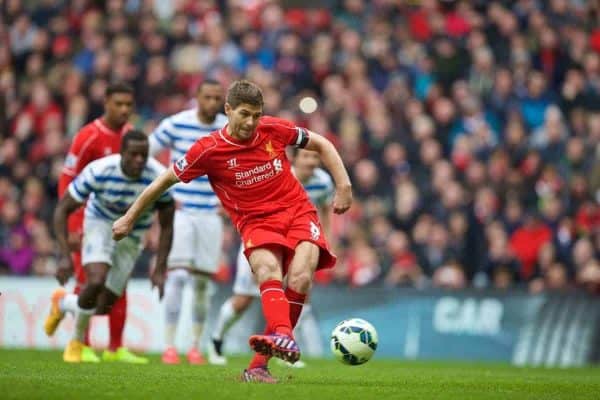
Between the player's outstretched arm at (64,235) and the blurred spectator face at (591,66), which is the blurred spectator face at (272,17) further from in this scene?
the player's outstretched arm at (64,235)

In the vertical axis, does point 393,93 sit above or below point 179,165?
above

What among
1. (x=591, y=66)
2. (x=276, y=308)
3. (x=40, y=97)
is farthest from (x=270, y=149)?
(x=591, y=66)

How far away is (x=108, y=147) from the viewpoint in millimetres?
13273

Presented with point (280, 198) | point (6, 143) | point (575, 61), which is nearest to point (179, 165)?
point (280, 198)

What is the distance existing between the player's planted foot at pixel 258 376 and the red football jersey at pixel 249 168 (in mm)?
1067

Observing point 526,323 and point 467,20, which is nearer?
point 526,323

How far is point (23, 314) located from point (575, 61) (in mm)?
9950

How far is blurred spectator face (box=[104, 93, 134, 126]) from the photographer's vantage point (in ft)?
43.1

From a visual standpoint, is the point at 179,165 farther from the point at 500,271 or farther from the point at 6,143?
the point at 6,143

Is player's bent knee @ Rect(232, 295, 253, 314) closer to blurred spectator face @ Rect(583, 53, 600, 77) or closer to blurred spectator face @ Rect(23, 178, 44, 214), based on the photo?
blurred spectator face @ Rect(23, 178, 44, 214)

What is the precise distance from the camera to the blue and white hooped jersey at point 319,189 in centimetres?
1400

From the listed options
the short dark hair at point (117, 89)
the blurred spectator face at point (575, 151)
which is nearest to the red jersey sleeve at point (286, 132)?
the short dark hair at point (117, 89)

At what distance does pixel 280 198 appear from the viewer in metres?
9.99

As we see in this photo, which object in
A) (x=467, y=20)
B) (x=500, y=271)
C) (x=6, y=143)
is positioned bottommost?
(x=500, y=271)
